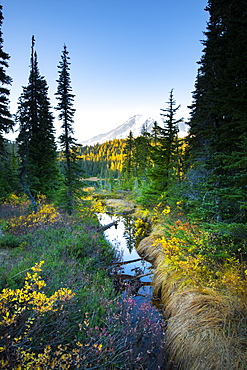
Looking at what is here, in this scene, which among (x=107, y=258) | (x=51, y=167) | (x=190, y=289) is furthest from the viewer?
(x=51, y=167)

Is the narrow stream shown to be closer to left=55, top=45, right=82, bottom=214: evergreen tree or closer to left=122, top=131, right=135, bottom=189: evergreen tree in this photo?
left=55, top=45, right=82, bottom=214: evergreen tree

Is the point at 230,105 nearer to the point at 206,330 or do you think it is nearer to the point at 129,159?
the point at 206,330

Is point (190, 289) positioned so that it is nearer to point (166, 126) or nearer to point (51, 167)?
point (166, 126)

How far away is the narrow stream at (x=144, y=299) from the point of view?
14.1 feet

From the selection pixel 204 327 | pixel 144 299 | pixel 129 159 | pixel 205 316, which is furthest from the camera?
pixel 129 159

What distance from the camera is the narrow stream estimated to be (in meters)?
4.29

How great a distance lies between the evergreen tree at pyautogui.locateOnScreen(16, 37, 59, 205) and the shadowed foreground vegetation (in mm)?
2768

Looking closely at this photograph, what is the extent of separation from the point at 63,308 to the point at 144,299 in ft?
12.0

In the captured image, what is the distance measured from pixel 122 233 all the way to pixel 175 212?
5.86m

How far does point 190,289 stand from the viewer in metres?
5.36

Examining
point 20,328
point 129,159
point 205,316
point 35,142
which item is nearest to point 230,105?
point 205,316

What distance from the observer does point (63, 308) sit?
4195 millimetres

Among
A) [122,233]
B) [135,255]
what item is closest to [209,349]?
[135,255]

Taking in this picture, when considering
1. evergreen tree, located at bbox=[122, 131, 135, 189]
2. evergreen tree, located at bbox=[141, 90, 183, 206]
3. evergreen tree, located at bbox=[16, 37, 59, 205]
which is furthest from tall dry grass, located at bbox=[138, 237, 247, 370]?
evergreen tree, located at bbox=[122, 131, 135, 189]
